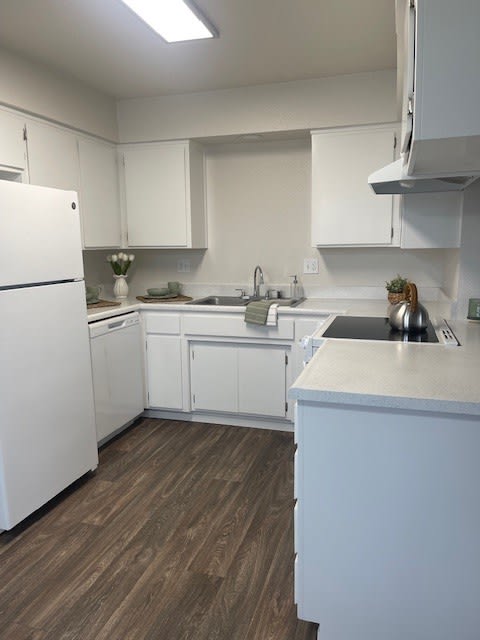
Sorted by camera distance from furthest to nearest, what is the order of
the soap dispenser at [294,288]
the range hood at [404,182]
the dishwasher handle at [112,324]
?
1. the soap dispenser at [294,288]
2. the dishwasher handle at [112,324]
3. the range hood at [404,182]

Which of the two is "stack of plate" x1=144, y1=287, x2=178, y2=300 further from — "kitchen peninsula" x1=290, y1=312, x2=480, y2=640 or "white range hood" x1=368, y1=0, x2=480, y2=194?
"white range hood" x1=368, y1=0, x2=480, y2=194

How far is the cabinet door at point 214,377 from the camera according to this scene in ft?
11.2

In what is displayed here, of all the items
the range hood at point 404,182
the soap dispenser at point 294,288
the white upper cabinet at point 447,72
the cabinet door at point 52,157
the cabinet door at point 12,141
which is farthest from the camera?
the soap dispenser at point 294,288

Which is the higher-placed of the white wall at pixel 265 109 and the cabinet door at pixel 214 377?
the white wall at pixel 265 109

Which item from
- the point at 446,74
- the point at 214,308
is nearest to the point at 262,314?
the point at 214,308

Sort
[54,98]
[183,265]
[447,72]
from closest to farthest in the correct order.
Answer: [447,72] → [54,98] → [183,265]

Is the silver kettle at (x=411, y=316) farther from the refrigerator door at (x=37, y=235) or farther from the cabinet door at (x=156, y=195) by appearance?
the cabinet door at (x=156, y=195)

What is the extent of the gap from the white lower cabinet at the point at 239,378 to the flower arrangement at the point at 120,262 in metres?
0.88

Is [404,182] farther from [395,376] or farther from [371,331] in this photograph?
[395,376]

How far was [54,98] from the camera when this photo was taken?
9.86 ft

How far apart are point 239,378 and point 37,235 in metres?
1.69

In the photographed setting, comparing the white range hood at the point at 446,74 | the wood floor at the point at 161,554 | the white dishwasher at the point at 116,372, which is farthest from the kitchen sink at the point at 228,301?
the white range hood at the point at 446,74

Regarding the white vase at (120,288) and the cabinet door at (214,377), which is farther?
the white vase at (120,288)

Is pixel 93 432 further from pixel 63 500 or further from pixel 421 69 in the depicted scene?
pixel 421 69
